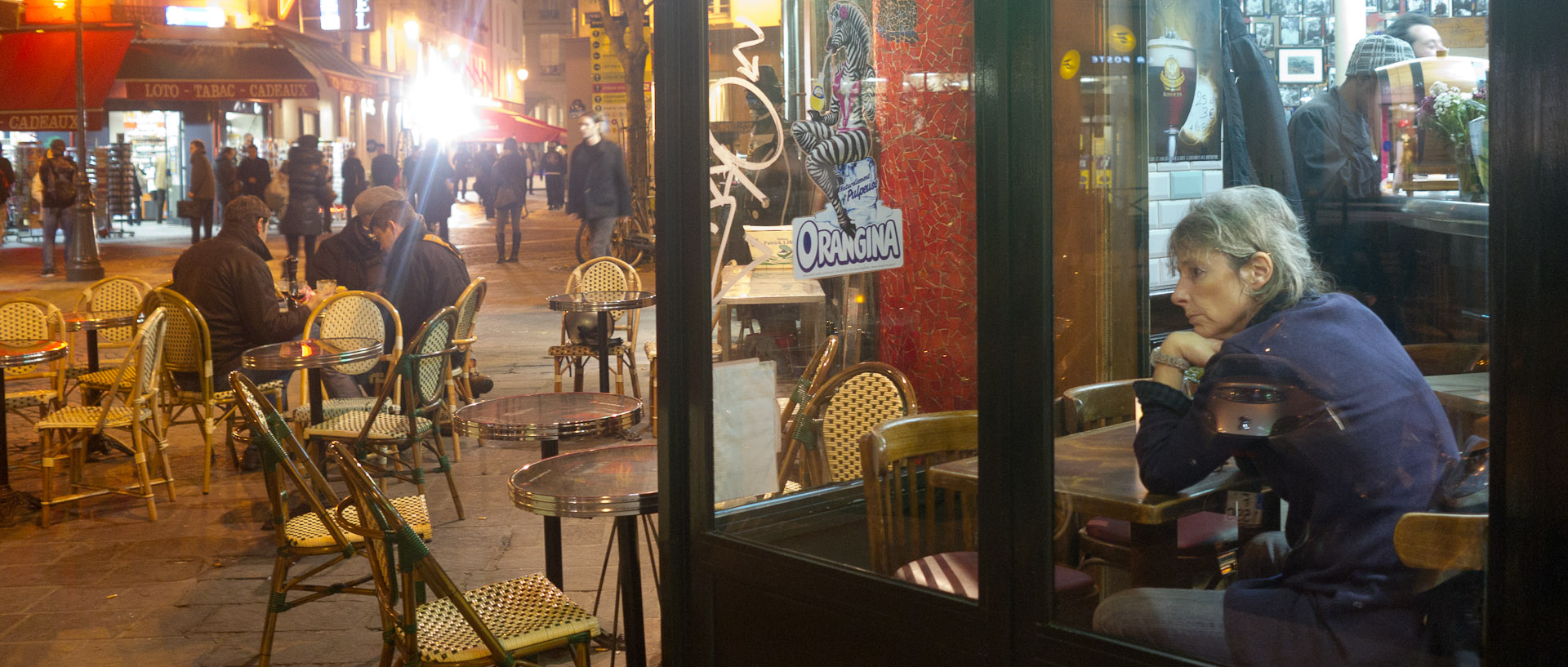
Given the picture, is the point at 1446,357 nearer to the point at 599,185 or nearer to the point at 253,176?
the point at 599,185

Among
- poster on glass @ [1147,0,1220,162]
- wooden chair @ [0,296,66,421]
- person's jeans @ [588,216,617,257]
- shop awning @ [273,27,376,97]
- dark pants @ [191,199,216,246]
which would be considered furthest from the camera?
shop awning @ [273,27,376,97]

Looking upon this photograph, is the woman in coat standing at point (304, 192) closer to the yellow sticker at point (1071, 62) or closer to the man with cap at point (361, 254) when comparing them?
the man with cap at point (361, 254)

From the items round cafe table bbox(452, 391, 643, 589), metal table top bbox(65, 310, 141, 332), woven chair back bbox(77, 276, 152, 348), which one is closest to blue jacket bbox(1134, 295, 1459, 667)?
round cafe table bbox(452, 391, 643, 589)

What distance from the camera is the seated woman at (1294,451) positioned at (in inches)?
73.6

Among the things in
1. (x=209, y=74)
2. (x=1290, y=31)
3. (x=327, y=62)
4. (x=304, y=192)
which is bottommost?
(x=1290, y=31)

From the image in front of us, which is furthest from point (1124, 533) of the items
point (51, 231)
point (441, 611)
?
point (51, 231)

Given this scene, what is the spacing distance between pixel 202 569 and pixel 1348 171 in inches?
174

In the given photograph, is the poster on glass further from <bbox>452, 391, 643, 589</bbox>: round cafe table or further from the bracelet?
<bbox>452, 391, 643, 589</bbox>: round cafe table

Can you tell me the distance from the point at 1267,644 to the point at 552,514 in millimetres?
1763

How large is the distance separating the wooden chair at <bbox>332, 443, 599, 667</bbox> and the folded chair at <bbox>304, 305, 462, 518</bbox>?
2.26 meters

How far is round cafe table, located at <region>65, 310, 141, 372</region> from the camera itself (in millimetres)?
6520

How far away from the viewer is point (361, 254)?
687 centimetres

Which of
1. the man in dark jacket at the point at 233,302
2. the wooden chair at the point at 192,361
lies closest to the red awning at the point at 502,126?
the man in dark jacket at the point at 233,302

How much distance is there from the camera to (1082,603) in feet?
6.94
